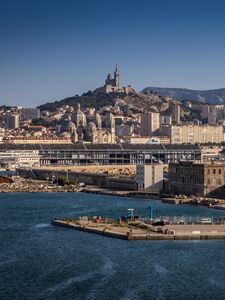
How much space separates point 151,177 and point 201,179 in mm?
4562

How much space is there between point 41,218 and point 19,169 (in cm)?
3121

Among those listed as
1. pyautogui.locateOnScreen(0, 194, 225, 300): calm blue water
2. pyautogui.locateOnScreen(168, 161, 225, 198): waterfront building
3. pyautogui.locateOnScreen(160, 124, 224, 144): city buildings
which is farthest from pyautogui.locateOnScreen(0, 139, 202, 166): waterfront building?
pyautogui.locateOnScreen(0, 194, 225, 300): calm blue water

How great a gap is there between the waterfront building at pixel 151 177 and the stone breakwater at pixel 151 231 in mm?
13266

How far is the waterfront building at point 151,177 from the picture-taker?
39806 millimetres

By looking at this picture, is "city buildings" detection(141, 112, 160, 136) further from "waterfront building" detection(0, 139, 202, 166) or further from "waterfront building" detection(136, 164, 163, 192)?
"waterfront building" detection(136, 164, 163, 192)

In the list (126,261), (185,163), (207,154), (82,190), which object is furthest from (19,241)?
(207,154)

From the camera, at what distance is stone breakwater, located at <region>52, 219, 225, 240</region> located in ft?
76.6

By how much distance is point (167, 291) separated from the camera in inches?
677

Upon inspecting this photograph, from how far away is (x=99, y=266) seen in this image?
19578 millimetres

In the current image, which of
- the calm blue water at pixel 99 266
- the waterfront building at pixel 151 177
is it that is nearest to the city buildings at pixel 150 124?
the waterfront building at pixel 151 177

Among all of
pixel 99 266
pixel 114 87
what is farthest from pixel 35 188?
pixel 114 87

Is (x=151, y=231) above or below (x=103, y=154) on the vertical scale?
below

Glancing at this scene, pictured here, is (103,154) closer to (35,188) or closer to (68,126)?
(35,188)

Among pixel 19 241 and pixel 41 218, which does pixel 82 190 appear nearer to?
pixel 41 218
